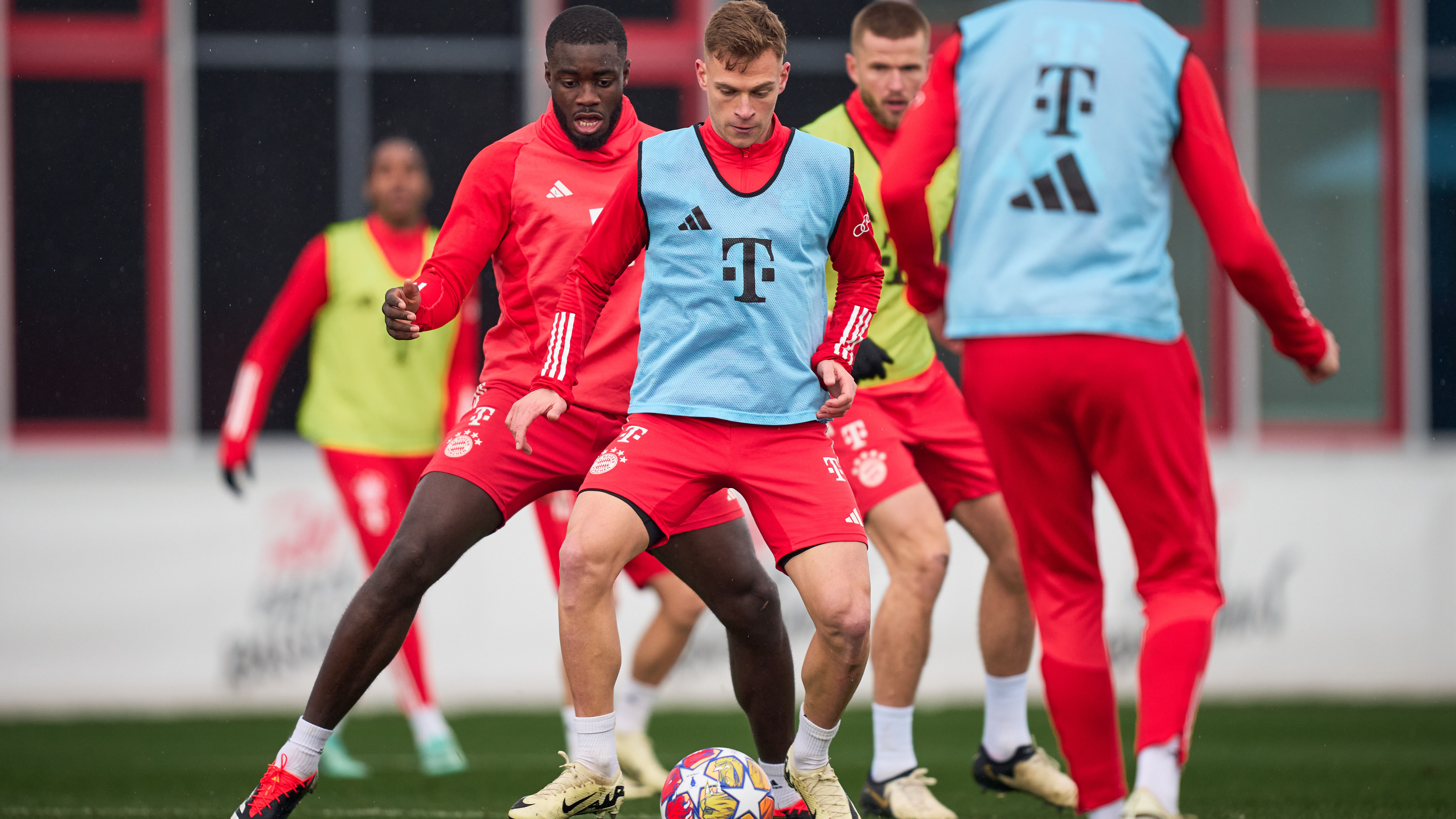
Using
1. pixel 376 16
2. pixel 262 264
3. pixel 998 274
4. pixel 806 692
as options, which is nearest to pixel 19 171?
pixel 262 264

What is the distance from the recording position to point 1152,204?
3.23 metres

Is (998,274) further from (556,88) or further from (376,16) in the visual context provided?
(376,16)

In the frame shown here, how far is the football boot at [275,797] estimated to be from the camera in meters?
3.81

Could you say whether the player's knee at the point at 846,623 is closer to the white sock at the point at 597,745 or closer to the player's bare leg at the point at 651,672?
the white sock at the point at 597,745

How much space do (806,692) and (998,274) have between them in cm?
132

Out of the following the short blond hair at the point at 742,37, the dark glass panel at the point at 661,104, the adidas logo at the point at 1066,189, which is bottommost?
the adidas logo at the point at 1066,189

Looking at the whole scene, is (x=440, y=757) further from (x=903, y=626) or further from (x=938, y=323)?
(x=938, y=323)

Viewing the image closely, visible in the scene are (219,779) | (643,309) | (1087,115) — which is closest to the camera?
(1087,115)

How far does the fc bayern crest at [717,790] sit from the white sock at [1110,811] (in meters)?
0.91

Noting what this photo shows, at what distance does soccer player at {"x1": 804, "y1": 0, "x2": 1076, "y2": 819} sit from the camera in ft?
15.9

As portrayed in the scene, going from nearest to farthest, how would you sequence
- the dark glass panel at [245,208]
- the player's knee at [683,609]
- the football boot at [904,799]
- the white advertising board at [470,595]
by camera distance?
the football boot at [904,799] → the player's knee at [683,609] → the white advertising board at [470,595] → the dark glass panel at [245,208]

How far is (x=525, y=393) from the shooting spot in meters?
4.25

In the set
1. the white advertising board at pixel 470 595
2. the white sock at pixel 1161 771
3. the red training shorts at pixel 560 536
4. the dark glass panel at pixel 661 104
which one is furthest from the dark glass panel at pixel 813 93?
the white sock at pixel 1161 771

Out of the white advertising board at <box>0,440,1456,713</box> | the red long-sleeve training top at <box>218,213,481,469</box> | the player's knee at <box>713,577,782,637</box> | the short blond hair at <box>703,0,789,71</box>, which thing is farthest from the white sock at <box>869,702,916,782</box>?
the white advertising board at <box>0,440,1456,713</box>
